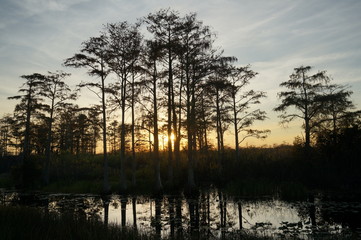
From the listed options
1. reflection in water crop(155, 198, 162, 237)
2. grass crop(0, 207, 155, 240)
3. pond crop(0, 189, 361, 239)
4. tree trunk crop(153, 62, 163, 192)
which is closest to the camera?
grass crop(0, 207, 155, 240)

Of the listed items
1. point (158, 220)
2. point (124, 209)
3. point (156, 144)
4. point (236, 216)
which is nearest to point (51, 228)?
point (158, 220)

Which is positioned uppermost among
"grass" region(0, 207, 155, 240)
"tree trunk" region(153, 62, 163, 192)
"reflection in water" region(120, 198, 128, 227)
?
"tree trunk" region(153, 62, 163, 192)

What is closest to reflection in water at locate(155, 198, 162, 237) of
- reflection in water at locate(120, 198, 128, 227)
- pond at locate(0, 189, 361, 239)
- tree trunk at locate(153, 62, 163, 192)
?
pond at locate(0, 189, 361, 239)

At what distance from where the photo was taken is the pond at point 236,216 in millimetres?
9531

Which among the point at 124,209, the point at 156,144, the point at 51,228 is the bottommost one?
the point at 124,209

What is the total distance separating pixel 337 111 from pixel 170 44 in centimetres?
2098

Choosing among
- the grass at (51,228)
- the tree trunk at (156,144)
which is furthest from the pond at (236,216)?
the tree trunk at (156,144)

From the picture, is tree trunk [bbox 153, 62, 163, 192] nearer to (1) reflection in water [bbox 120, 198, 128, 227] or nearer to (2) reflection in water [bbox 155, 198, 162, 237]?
(1) reflection in water [bbox 120, 198, 128, 227]

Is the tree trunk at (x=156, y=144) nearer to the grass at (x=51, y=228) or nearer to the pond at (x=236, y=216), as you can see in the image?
the pond at (x=236, y=216)

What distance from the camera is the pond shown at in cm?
953

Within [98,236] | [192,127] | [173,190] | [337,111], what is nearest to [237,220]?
[98,236]

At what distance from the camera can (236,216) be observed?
12.1 meters

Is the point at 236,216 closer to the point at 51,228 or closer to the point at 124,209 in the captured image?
the point at 124,209

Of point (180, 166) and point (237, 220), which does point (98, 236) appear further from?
point (180, 166)
